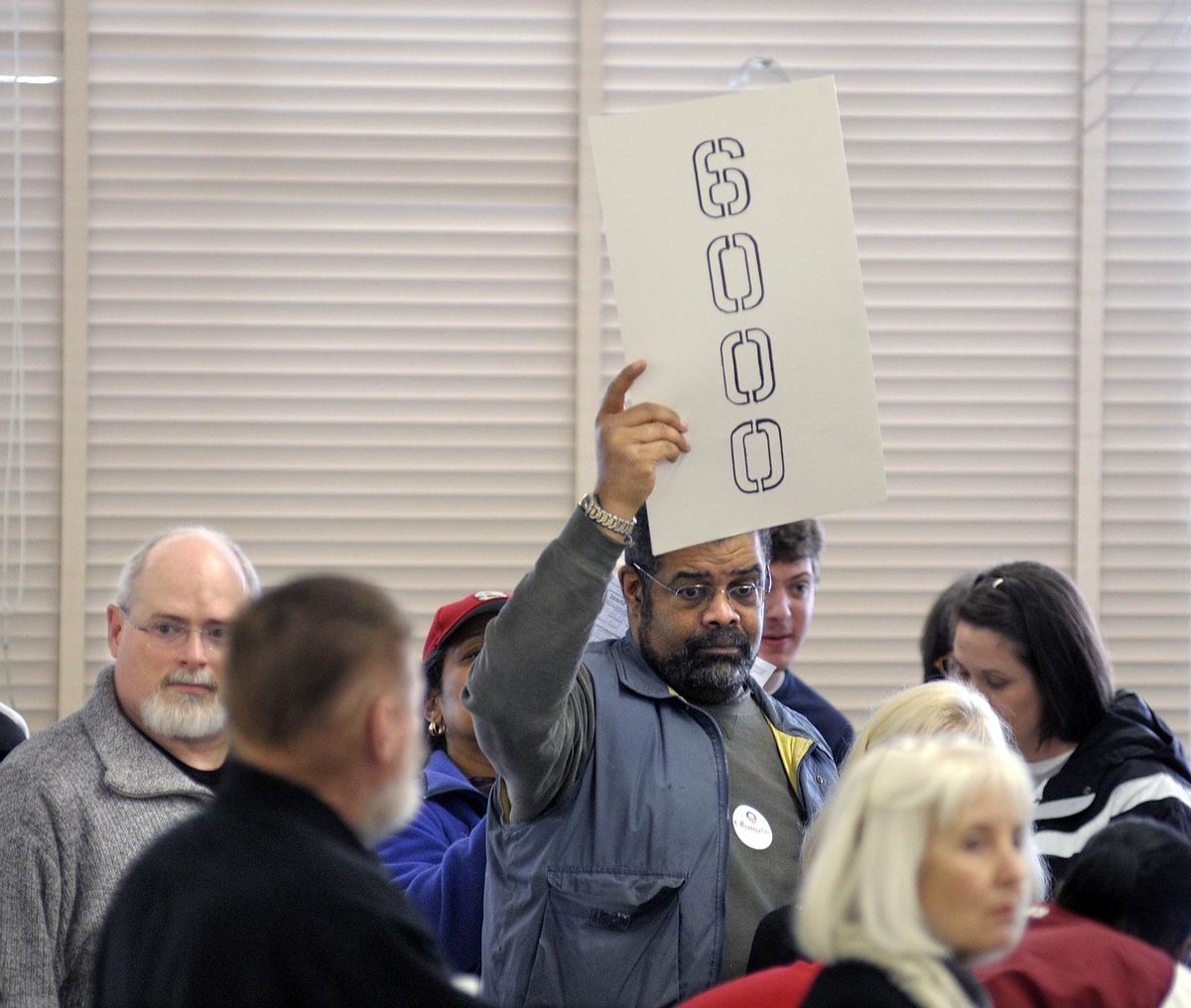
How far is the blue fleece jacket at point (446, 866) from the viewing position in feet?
7.77

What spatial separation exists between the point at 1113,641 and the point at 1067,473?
542 millimetres

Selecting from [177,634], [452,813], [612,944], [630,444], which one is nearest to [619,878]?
[612,944]

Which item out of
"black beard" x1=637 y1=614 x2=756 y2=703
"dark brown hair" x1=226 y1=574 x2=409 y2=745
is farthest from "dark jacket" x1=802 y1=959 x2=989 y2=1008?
"black beard" x1=637 y1=614 x2=756 y2=703

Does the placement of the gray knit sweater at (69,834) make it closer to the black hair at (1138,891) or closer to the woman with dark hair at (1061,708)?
the black hair at (1138,891)

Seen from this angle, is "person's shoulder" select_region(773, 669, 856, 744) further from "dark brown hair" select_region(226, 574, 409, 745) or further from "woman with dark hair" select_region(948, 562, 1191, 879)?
"dark brown hair" select_region(226, 574, 409, 745)

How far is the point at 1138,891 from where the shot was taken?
173 cm

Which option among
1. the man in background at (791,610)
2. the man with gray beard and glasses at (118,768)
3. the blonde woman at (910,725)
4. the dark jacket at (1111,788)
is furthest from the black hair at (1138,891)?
the man in background at (791,610)

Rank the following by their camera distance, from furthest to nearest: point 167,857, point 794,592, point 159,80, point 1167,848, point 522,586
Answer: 1. point 159,80
2. point 794,592
3. point 522,586
4. point 1167,848
5. point 167,857

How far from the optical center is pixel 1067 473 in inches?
180

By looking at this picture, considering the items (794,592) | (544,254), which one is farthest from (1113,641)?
(544,254)

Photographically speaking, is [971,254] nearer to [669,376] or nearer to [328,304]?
[328,304]

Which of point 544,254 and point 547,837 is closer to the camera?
point 547,837

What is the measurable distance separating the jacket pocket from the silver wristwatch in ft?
1.56

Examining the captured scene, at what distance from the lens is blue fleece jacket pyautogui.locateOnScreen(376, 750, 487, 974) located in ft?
7.77
